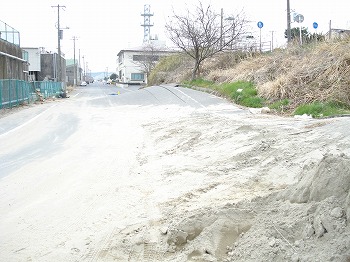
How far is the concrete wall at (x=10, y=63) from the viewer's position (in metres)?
30.9

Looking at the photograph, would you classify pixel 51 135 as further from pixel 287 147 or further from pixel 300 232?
pixel 300 232

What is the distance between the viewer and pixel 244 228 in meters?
4.43

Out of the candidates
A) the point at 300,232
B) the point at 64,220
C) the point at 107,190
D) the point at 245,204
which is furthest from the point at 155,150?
the point at 300,232

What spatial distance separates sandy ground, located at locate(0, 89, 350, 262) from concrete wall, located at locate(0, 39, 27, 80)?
77.0ft

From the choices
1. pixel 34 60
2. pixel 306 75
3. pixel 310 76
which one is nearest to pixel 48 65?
pixel 34 60

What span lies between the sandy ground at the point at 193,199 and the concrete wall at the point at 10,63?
23.5 metres

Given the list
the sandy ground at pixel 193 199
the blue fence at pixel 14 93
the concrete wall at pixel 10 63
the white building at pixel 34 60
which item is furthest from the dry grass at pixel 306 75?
the white building at pixel 34 60

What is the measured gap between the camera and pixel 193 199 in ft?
18.8

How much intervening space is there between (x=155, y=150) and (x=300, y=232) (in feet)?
19.7

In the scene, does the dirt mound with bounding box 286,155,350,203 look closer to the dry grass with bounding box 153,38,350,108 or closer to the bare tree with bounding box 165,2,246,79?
the dry grass with bounding box 153,38,350,108

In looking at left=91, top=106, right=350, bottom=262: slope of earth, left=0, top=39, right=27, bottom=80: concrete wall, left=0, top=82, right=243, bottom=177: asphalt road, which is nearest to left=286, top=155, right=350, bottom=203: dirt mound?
left=91, top=106, right=350, bottom=262: slope of earth

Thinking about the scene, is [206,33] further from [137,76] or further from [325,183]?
[137,76]

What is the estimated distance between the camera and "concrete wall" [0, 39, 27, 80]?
101 ft

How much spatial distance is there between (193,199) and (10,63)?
3085 cm
